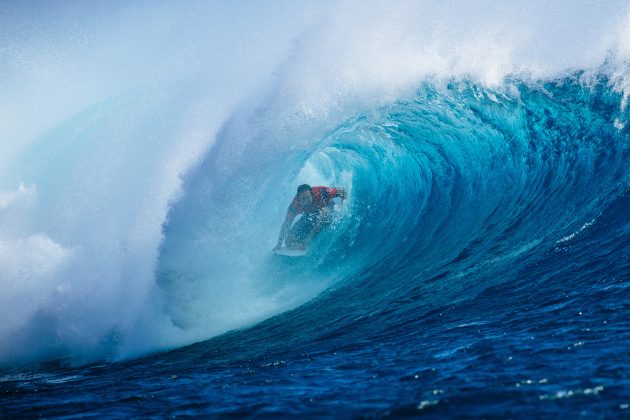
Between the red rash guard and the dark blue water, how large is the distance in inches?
20.3

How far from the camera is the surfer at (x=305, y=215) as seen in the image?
31.0ft

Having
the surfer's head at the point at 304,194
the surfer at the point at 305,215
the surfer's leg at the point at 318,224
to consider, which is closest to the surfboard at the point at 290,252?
the surfer at the point at 305,215

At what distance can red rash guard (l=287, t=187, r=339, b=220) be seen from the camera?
9461 millimetres

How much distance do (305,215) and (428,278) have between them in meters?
3.07

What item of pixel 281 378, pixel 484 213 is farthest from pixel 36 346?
pixel 484 213

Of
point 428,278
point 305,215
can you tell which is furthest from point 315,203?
point 428,278

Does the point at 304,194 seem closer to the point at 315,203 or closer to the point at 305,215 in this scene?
the point at 315,203

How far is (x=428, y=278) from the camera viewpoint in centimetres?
747

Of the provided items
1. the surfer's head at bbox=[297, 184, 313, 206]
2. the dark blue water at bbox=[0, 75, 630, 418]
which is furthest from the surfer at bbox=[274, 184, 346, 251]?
the dark blue water at bbox=[0, 75, 630, 418]

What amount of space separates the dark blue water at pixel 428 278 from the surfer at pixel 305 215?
36 cm

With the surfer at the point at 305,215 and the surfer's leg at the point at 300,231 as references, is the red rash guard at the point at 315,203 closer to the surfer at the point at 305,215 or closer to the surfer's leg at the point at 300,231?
the surfer at the point at 305,215

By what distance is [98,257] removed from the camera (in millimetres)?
8500

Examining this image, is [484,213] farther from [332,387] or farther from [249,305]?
[332,387]

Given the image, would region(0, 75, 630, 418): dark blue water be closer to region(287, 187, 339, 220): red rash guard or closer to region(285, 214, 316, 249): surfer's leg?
region(285, 214, 316, 249): surfer's leg
